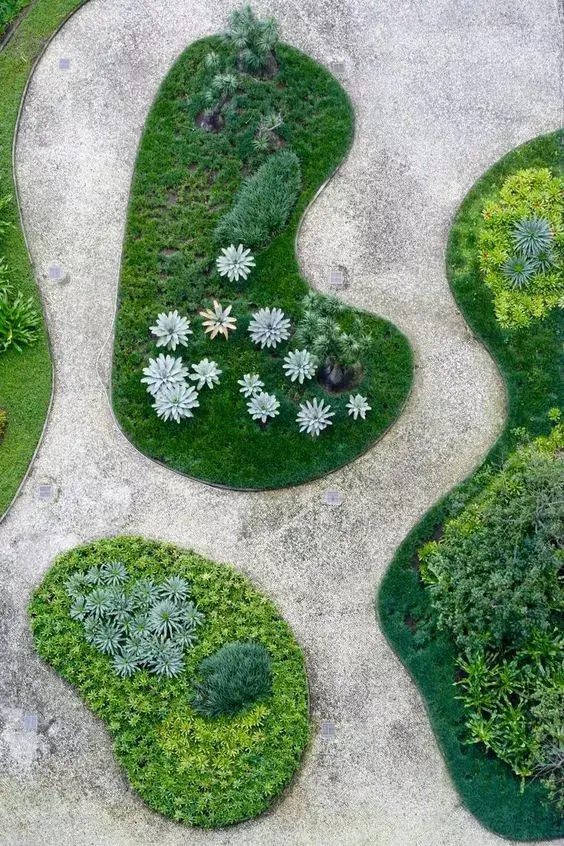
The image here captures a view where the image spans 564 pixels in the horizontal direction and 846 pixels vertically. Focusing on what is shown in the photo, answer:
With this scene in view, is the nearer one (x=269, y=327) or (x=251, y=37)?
(x=269, y=327)

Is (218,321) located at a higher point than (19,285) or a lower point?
lower

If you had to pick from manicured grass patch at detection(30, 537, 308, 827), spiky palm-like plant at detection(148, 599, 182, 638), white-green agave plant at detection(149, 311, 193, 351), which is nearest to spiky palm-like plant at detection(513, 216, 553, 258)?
white-green agave plant at detection(149, 311, 193, 351)

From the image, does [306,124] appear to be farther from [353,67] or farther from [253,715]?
[253,715]

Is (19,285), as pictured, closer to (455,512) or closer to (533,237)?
(455,512)

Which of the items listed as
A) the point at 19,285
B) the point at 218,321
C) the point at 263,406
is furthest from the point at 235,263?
the point at 19,285

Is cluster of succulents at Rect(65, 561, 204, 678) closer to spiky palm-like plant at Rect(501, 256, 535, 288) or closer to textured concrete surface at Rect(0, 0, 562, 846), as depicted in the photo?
textured concrete surface at Rect(0, 0, 562, 846)
